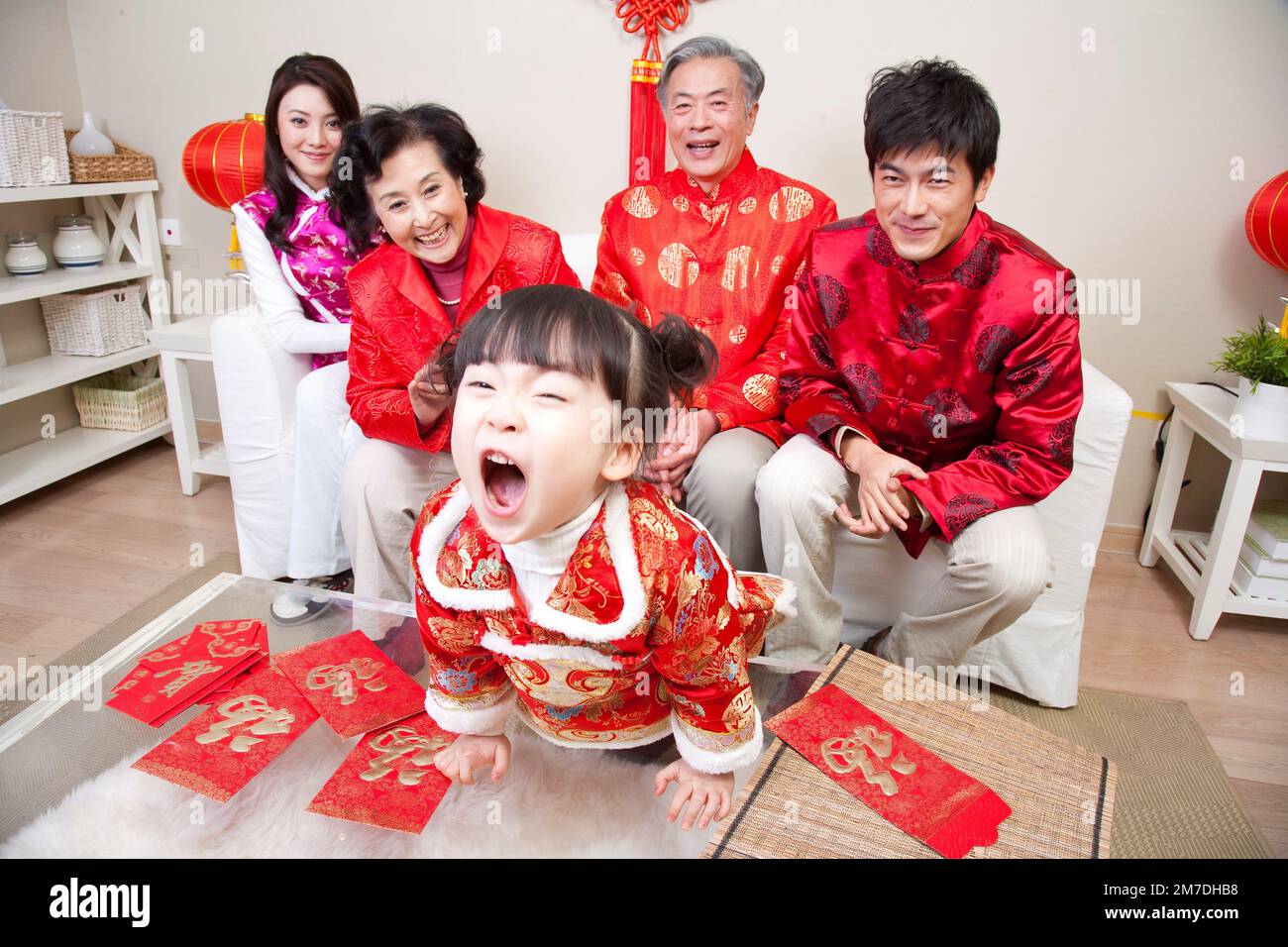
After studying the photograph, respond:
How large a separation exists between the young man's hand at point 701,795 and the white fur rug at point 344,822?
1 centimetres

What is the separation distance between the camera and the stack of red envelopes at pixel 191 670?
118cm

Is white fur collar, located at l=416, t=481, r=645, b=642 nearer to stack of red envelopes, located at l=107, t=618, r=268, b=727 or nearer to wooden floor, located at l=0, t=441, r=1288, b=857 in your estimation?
stack of red envelopes, located at l=107, t=618, r=268, b=727

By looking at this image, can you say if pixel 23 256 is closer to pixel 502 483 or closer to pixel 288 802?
pixel 288 802

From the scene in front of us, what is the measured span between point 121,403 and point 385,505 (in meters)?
1.56

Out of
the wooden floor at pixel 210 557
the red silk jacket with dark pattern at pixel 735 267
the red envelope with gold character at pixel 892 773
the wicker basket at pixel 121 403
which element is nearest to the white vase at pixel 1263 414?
the wooden floor at pixel 210 557

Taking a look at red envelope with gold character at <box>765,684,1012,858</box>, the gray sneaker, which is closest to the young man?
red envelope with gold character at <box>765,684,1012,858</box>

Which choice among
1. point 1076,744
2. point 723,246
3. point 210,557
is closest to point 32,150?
point 210,557

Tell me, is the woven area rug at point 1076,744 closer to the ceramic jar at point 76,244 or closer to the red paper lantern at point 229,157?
the red paper lantern at point 229,157

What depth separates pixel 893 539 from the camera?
5.35 feet

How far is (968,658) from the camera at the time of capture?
1673mm

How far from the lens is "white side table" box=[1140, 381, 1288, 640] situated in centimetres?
181

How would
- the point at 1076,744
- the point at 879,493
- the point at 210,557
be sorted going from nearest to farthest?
the point at 1076,744
the point at 879,493
the point at 210,557
